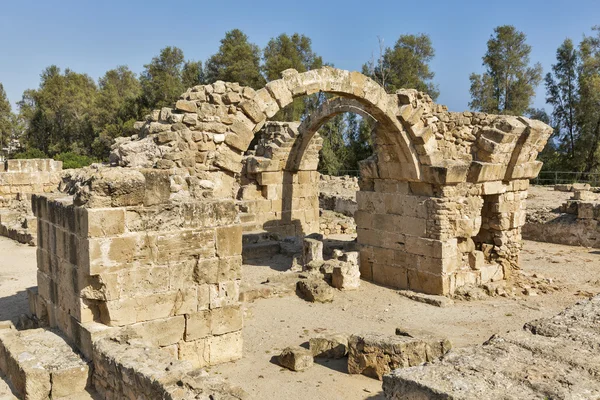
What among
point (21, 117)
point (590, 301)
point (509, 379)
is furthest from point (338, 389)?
point (21, 117)

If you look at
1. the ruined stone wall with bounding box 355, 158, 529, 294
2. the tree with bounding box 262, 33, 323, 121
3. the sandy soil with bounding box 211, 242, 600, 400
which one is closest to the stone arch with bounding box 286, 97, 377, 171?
the ruined stone wall with bounding box 355, 158, 529, 294

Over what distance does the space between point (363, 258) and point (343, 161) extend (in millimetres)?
19912

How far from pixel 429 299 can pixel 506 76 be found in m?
27.0

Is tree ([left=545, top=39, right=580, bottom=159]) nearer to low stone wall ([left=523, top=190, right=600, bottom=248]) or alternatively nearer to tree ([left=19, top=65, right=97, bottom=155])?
low stone wall ([left=523, top=190, right=600, bottom=248])

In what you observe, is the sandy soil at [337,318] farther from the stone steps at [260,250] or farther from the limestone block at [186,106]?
the limestone block at [186,106]

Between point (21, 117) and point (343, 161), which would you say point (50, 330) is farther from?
point (21, 117)

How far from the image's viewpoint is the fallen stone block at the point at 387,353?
556 centimetres

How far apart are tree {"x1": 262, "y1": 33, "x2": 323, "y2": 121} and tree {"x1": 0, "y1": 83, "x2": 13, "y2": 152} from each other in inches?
809

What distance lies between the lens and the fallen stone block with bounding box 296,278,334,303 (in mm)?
8867

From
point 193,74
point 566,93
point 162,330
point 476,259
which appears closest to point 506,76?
point 566,93

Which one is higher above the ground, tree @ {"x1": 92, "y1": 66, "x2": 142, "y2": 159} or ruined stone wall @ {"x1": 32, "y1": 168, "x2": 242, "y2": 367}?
tree @ {"x1": 92, "y1": 66, "x2": 142, "y2": 159}

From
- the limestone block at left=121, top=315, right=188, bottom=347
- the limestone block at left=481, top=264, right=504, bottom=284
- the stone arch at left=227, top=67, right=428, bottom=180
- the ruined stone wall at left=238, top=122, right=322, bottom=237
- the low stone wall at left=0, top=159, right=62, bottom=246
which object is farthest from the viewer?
the low stone wall at left=0, top=159, right=62, bottom=246

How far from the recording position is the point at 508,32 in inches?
1249

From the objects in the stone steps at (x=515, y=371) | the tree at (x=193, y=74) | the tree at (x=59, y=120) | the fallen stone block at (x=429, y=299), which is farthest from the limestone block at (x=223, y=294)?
the tree at (x=59, y=120)
